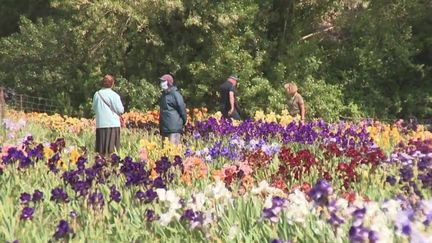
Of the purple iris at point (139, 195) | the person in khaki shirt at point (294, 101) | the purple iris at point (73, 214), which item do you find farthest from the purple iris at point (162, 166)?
the person in khaki shirt at point (294, 101)

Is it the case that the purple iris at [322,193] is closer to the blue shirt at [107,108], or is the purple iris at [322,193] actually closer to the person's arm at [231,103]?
the blue shirt at [107,108]

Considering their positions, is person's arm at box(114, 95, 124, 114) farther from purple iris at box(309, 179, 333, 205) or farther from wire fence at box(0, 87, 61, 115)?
wire fence at box(0, 87, 61, 115)

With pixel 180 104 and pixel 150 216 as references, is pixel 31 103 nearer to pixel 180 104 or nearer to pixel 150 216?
pixel 180 104

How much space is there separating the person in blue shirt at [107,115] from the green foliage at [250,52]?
8691 millimetres

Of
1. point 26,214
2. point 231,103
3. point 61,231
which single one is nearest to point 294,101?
point 231,103

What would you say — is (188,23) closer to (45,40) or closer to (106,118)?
(45,40)

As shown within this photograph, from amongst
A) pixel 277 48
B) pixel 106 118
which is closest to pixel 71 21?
pixel 277 48

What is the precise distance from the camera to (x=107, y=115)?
7.96 metres

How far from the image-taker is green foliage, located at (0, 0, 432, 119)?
17.2 meters

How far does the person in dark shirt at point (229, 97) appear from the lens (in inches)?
383

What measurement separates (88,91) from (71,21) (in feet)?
7.94

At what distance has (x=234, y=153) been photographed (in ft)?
21.0

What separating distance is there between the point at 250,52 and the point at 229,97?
8.66 meters

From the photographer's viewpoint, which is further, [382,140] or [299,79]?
[299,79]
